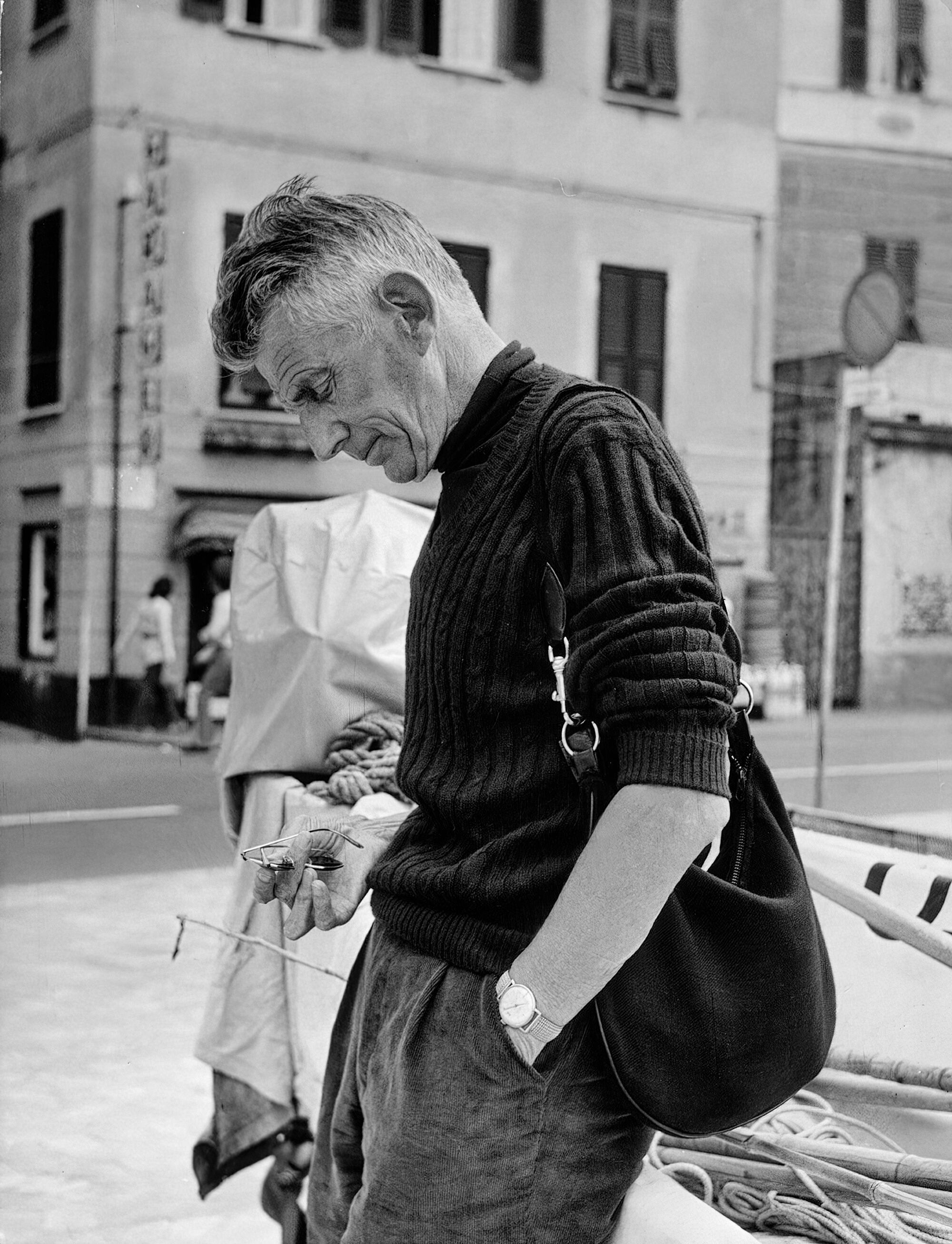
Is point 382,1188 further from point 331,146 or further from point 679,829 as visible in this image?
point 331,146

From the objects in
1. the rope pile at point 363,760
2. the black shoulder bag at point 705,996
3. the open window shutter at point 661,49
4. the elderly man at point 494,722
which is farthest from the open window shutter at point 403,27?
the black shoulder bag at point 705,996

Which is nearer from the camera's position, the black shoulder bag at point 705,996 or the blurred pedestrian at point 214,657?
the black shoulder bag at point 705,996

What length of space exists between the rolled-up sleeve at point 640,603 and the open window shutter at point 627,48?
9.01 feet

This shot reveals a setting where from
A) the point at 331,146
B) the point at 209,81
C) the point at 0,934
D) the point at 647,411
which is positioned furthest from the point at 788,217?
the point at 647,411

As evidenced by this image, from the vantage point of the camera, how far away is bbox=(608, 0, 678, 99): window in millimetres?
3430

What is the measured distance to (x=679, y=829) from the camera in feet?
3.11

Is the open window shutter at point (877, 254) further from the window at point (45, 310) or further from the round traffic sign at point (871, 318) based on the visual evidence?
the window at point (45, 310)

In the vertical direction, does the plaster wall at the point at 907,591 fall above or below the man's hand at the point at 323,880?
above

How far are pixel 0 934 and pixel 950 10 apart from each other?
11.5 ft

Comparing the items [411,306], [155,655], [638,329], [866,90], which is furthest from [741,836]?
[866,90]

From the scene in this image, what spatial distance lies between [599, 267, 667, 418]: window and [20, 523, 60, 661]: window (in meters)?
1.58

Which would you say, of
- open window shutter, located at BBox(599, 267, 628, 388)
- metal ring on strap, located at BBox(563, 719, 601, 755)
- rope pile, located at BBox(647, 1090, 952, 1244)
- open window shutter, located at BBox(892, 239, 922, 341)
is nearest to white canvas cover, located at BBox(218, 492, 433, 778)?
rope pile, located at BBox(647, 1090, 952, 1244)

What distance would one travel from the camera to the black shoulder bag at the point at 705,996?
1021mm

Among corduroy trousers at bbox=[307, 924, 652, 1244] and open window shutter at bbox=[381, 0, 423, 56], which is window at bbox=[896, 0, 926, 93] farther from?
corduroy trousers at bbox=[307, 924, 652, 1244]
